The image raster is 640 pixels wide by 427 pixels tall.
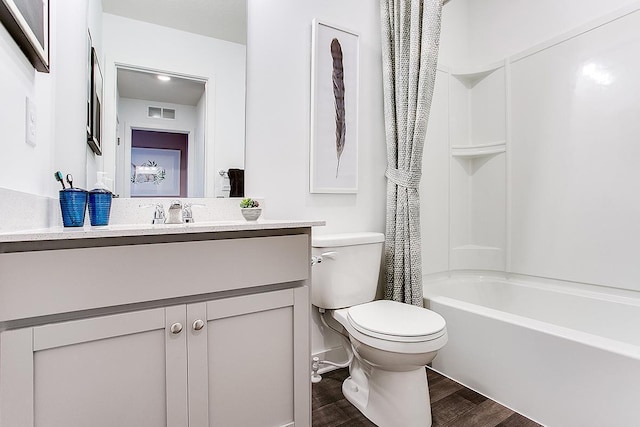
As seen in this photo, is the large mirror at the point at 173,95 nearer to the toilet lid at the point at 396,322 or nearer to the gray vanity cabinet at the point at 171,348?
the gray vanity cabinet at the point at 171,348

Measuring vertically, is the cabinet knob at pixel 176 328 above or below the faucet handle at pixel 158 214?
below

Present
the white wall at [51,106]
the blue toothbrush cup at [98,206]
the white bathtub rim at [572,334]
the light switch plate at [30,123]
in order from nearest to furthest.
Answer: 1. the white wall at [51,106]
2. the light switch plate at [30,123]
3. the blue toothbrush cup at [98,206]
4. the white bathtub rim at [572,334]

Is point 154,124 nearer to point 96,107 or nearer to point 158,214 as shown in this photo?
point 96,107


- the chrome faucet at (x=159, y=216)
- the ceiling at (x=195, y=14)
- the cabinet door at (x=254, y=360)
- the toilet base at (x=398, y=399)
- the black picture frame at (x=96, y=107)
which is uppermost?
the ceiling at (x=195, y=14)

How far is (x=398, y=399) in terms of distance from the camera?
1.39 meters

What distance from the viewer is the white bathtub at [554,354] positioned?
124 centimetres

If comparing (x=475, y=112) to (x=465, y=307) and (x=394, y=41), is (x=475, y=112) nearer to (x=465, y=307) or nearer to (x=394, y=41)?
(x=394, y=41)

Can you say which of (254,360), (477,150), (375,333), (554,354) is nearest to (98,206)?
(254,360)

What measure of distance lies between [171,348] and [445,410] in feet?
4.20

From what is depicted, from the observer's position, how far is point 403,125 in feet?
6.28

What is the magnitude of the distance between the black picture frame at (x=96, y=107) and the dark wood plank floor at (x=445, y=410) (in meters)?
1.53

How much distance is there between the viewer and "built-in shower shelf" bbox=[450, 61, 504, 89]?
2.45 m

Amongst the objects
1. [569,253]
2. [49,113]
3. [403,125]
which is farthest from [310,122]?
[569,253]

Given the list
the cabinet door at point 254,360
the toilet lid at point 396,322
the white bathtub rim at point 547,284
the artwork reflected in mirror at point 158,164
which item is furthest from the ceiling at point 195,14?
the white bathtub rim at point 547,284
